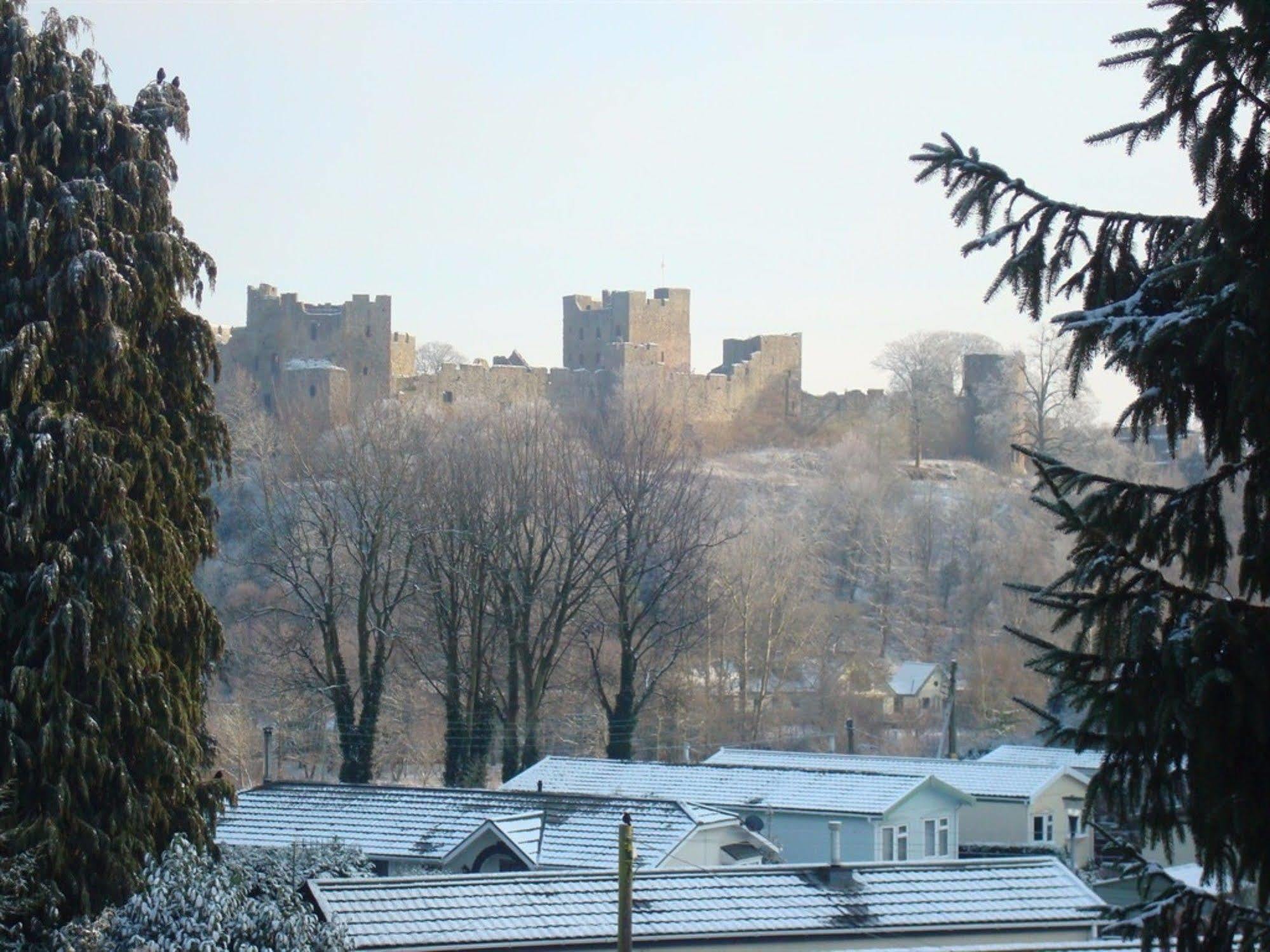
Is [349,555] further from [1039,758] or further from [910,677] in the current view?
[910,677]

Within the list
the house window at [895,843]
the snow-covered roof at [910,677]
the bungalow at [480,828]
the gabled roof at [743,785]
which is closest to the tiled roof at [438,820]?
the bungalow at [480,828]

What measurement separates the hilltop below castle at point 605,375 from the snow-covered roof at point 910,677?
1880cm

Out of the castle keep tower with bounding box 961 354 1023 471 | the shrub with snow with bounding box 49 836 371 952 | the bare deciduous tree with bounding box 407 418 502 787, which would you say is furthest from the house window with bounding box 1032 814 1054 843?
the castle keep tower with bounding box 961 354 1023 471

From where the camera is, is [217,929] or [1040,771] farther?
[1040,771]

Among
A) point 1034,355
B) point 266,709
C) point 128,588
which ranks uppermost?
point 1034,355

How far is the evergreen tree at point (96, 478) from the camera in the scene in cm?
1295

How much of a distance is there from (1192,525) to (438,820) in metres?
16.8

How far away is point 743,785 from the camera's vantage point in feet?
79.4

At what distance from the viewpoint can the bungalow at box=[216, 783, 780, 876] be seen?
62.2 feet

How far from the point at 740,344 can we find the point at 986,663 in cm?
4209

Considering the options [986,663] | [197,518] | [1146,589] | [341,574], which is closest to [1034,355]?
[986,663]

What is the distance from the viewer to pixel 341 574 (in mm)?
38125

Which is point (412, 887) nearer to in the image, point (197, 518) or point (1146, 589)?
point (197, 518)

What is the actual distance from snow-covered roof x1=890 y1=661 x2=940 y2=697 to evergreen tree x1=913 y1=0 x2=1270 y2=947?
149ft
